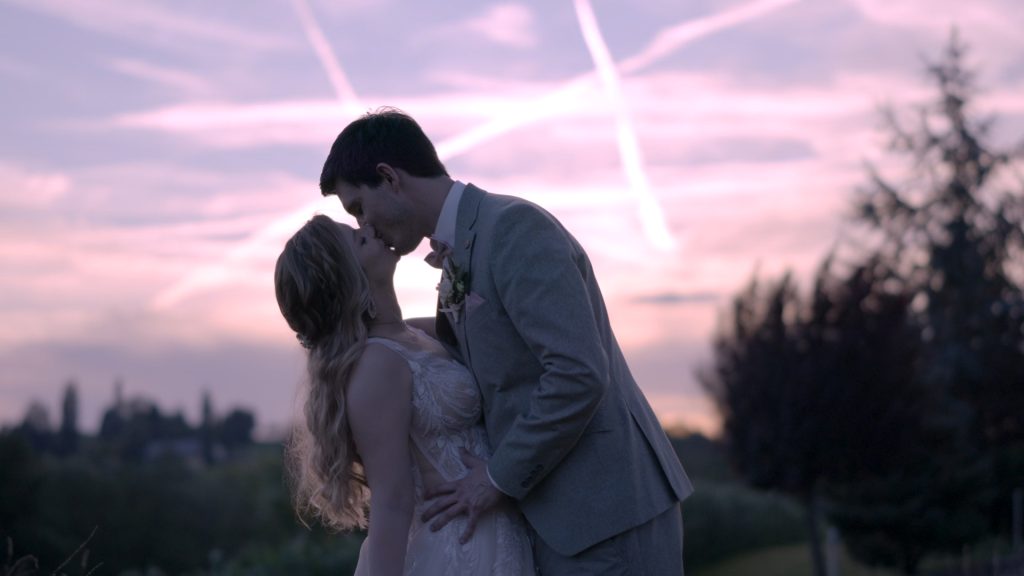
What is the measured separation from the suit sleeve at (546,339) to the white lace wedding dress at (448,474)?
0.31 metres

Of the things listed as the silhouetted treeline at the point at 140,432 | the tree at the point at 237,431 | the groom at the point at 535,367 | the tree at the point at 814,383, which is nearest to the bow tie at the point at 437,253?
the groom at the point at 535,367

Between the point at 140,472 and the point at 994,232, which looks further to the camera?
the point at 140,472

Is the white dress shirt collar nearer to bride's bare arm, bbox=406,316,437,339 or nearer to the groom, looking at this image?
the groom

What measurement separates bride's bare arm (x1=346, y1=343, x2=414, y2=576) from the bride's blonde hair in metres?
0.06

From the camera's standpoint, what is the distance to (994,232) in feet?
106

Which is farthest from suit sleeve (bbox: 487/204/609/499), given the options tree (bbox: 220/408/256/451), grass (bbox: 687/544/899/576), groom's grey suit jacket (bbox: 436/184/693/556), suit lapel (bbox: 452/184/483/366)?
tree (bbox: 220/408/256/451)

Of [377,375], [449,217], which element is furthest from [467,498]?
[449,217]

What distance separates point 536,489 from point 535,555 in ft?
0.87

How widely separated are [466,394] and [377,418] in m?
0.32

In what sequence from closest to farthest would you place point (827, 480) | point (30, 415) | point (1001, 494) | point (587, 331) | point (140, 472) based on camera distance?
point (587, 331) < point (827, 480) < point (1001, 494) < point (140, 472) < point (30, 415)

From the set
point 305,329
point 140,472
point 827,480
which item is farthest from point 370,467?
point 140,472

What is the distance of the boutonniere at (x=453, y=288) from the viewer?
3.64 meters

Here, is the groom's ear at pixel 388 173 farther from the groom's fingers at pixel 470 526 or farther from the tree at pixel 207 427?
the tree at pixel 207 427

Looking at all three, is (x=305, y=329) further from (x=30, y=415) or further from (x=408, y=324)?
(x=30, y=415)
